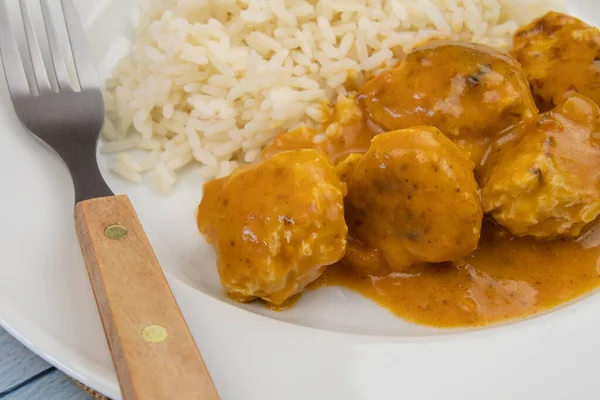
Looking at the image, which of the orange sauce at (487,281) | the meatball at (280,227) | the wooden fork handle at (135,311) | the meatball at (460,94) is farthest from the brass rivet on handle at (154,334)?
the meatball at (460,94)

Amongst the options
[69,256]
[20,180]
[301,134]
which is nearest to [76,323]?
[69,256]

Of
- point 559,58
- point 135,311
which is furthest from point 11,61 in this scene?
point 559,58

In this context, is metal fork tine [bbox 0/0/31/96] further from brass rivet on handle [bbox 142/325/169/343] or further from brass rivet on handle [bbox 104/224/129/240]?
brass rivet on handle [bbox 142/325/169/343]

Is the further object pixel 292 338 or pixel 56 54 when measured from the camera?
pixel 56 54

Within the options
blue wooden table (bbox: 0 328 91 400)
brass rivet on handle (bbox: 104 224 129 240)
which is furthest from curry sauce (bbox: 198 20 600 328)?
blue wooden table (bbox: 0 328 91 400)

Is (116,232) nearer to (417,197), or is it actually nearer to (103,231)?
(103,231)
